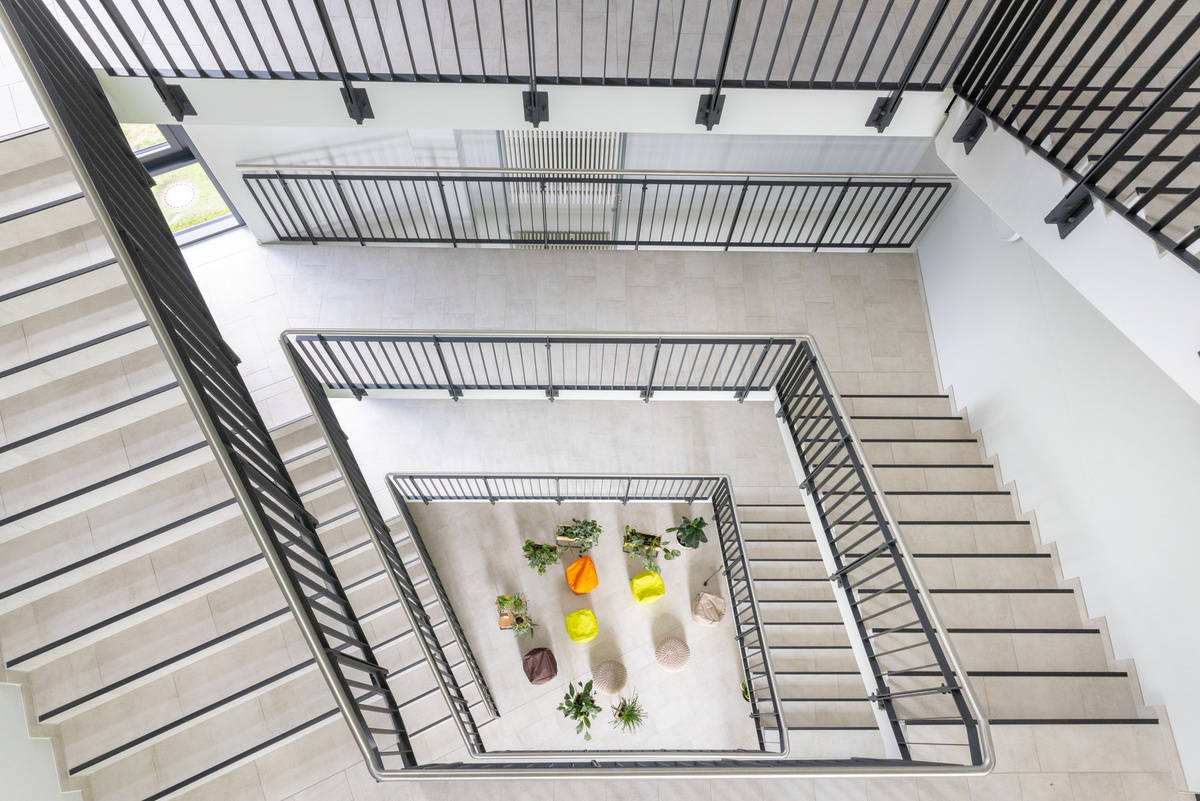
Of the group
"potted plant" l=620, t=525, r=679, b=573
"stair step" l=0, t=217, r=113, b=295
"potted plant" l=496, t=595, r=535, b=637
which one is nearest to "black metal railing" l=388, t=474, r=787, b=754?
"potted plant" l=620, t=525, r=679, b=573

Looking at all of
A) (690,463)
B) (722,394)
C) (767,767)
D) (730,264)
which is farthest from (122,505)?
(730,264)

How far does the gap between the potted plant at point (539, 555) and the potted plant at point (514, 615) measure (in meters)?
0.46

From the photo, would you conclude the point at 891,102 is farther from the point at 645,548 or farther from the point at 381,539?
the point at 645,548

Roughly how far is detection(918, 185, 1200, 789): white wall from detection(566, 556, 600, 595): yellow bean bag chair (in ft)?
14.8

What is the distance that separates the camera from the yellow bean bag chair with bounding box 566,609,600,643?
7398mm

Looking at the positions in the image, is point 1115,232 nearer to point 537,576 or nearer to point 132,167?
point 132,167

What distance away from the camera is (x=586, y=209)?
7207 millimetres

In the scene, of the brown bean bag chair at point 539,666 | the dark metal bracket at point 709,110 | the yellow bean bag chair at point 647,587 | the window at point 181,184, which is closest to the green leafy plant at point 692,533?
the yellow bean bag chair at point 647,587

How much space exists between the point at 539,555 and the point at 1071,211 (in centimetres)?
619

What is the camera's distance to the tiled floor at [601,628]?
734cm

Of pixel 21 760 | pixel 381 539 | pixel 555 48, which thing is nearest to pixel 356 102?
pixel 555 48

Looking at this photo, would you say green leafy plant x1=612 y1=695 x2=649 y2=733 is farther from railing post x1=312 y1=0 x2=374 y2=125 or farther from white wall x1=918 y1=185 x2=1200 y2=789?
railing post x1=312 y1=0 x2=374 y2=125


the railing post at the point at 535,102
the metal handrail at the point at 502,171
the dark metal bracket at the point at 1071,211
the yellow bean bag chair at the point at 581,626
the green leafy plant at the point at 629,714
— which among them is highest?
the metal handrail at the point at 502,171

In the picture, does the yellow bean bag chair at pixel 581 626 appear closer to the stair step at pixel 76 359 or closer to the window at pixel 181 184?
the stair step at pixel 76 359
